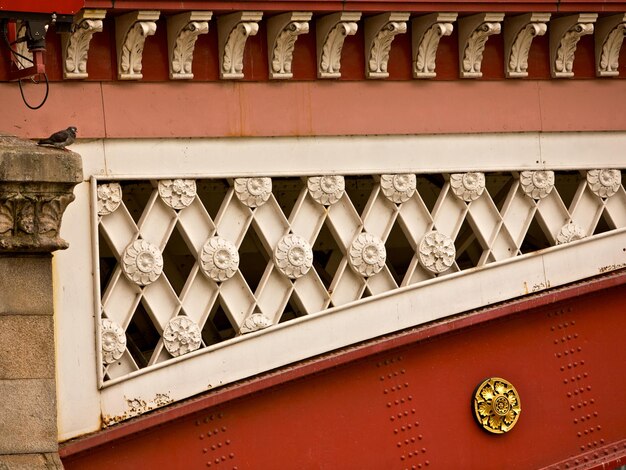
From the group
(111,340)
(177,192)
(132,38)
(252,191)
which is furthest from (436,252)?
(132,38)

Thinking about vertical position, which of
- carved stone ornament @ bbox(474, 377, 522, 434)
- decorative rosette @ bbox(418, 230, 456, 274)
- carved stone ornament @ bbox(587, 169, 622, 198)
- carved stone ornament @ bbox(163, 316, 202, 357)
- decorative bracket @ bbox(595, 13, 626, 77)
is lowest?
carved stone ornament @ bbox(474, 377, 522, 434)

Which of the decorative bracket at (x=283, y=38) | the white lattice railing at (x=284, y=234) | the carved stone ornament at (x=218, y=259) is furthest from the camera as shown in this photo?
the decorative bracket at (x=283, y=38)

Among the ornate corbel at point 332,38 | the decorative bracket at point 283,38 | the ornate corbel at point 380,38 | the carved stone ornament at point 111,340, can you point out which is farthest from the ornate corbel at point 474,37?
the carved stone ornament at point 111,340

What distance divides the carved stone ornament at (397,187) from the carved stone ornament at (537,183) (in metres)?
1.04

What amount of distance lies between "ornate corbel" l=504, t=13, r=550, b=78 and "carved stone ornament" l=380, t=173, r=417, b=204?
1.30m

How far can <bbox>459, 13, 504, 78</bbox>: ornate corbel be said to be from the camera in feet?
44.6

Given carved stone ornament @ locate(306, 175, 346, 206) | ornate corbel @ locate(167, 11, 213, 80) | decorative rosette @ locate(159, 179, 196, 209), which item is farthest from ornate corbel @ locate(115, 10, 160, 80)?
carved stone ornament @ locate(306, 175, 346, 206)

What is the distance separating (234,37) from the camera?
42.3 ft

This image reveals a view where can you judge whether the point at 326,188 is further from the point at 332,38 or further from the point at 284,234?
the point at 332,38

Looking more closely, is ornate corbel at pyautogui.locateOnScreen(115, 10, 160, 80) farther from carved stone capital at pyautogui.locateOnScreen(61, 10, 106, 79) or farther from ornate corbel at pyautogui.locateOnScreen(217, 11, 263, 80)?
ornate corbel at pyautogui.locateOnScreen(217, 11, 263, 80)

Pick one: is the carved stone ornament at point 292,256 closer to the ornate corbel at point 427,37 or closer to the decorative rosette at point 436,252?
the decorative rosette at point 436,252

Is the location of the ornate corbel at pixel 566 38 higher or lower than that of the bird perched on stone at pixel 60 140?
higher

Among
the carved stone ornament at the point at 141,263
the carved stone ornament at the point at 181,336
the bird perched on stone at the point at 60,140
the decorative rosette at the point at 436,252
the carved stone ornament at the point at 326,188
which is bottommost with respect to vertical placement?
the carved stone ornament at the point at 181,336

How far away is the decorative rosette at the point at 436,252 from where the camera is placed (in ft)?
44.5
